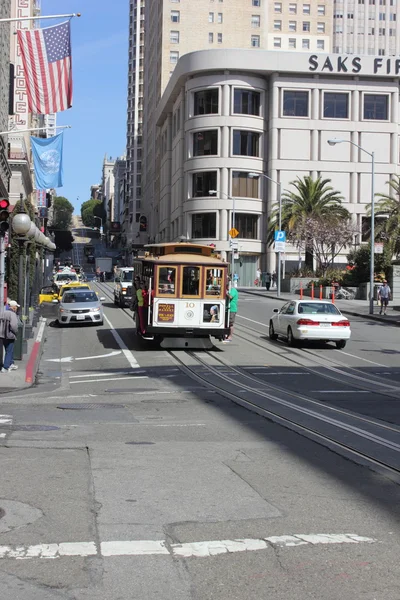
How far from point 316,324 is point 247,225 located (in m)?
58.7

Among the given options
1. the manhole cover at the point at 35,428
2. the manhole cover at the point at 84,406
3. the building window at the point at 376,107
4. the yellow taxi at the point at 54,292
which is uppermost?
the building window at the point at 376,107

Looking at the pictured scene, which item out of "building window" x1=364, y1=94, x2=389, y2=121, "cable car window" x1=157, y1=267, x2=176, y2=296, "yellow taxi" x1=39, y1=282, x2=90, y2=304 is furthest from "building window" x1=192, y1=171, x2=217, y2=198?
"cable car window" x1=157, y1=267, x2=176, y2=296

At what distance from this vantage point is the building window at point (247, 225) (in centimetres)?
8450

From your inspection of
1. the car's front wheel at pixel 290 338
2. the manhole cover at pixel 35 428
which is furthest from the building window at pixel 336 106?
the manhole cover at pixel 35 428

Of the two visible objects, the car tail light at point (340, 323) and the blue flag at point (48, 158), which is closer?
the car tail light at point (340, 323)

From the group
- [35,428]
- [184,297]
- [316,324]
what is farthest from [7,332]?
[316,324]

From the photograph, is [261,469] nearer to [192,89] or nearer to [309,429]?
[309,429]

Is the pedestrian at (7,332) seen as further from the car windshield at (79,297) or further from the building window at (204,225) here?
the building window at (204,225)

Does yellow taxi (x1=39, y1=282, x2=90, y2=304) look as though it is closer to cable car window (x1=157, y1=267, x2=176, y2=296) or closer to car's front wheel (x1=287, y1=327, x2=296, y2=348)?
car's front wheel (x1=287, y1=327, x2=296, y2=348)

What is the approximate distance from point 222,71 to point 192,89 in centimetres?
403

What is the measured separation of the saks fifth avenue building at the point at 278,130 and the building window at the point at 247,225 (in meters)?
0.10

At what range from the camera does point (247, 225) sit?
279ft

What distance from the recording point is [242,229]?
84.6 m

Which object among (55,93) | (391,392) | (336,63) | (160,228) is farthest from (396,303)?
(160,228)
